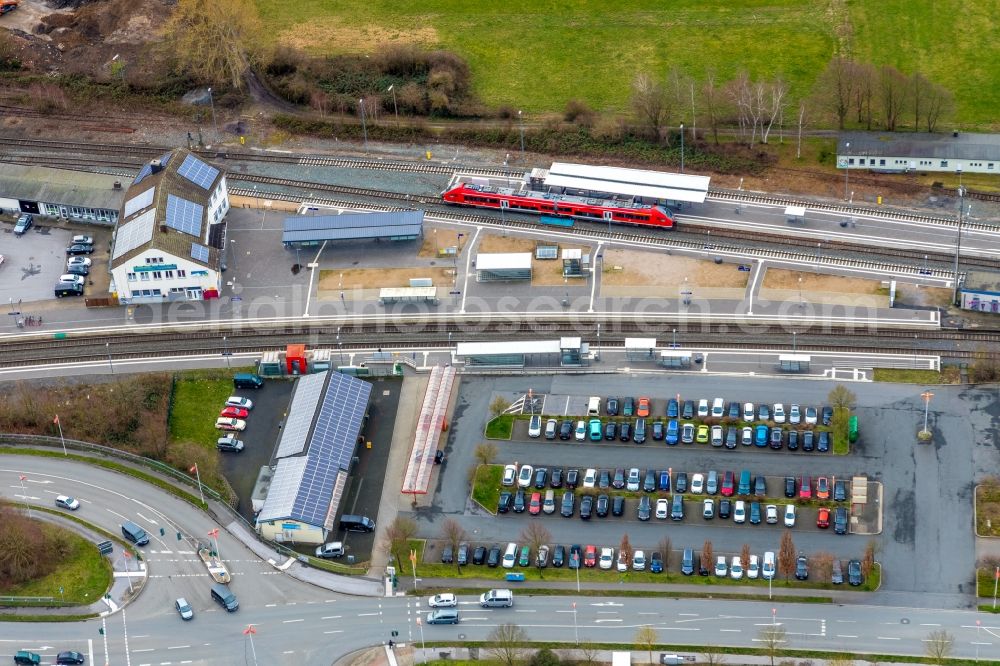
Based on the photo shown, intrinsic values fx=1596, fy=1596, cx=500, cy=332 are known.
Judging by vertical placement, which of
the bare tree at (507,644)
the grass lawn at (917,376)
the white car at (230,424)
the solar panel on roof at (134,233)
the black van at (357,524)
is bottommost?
the bare tree at (507,644)

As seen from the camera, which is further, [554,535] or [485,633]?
[554,535]

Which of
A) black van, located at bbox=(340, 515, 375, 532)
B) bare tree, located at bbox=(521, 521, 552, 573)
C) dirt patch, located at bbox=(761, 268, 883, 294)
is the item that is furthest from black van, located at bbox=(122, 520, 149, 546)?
dirt patch, located at bbox=(761, 268, 883, 294)

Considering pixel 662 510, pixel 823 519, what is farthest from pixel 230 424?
pixel 823 519

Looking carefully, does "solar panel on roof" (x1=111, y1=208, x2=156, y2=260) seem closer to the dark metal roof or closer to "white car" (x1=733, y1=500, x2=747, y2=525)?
the dark metal roof

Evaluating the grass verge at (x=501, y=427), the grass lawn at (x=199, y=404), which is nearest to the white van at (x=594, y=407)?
the grass verge at (x=501, y=427)

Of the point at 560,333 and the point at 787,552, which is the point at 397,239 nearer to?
the point at 560,333

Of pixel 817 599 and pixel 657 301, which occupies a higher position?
pixel 657 301

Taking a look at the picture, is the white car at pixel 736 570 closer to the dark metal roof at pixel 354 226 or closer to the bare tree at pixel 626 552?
the bare tree at pixel 626 552

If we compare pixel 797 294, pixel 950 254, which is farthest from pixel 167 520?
pixel 950 254
